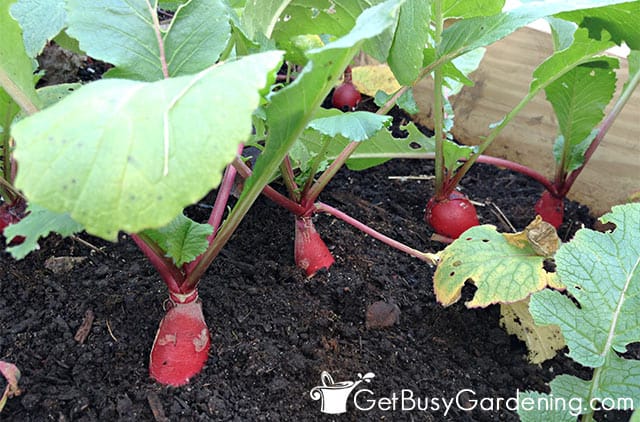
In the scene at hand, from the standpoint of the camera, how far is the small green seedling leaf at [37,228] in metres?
0.64

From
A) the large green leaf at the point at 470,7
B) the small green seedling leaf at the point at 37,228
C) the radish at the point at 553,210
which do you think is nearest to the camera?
the small green seedling leaf at the point at 37,228

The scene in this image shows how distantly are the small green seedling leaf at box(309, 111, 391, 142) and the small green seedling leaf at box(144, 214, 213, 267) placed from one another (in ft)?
0.72

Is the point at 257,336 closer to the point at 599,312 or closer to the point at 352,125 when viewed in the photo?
the point at 352,125

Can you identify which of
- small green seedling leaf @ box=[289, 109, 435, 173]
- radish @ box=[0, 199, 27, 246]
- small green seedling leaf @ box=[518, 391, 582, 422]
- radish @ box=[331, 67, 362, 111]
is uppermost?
radish @ box=[0, 199, 27, 246]

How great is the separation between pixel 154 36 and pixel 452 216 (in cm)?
74

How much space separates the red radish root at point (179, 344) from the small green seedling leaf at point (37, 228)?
0.82 feet

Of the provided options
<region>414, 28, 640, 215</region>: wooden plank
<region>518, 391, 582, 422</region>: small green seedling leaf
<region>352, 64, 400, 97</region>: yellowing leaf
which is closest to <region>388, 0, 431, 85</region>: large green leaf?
<region>518, 391, 582, 422</region>: small green seedling leaf

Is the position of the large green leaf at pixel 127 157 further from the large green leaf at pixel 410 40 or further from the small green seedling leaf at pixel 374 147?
the small green seedling leaf at pixel 374 147

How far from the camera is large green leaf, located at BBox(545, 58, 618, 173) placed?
1241mm

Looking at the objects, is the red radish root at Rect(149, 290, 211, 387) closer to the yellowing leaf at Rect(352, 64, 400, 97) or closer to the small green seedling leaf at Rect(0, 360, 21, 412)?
the small green seedling leaf at Rect(0, 360, 21, 412)

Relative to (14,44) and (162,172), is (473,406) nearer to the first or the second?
(162,172)

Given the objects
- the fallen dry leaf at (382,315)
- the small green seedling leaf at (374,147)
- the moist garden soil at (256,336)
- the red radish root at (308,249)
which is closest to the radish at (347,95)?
the small green seedling leaf at (374,147)

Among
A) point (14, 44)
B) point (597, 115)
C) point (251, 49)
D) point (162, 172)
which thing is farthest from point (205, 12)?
point (597, 115)

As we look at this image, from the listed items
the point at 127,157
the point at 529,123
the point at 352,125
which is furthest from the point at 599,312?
the point at 529,123
